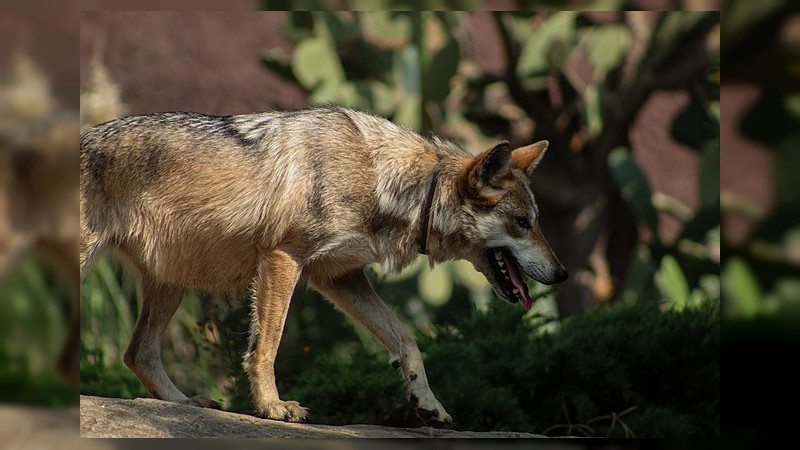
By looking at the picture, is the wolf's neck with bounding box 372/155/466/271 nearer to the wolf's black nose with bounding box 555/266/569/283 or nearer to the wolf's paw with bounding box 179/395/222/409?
the wolf's black nose with bounding box 555/266/569/283

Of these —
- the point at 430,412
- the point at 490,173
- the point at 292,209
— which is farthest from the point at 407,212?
the point at 430,412

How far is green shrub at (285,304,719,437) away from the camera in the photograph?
21.0 ft

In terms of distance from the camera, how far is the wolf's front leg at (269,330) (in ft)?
17.5

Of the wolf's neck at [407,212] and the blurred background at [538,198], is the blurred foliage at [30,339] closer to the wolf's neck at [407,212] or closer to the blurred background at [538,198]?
the blurred background at [538,198]

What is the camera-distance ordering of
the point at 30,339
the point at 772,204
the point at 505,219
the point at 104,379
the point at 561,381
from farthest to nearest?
the point at 104,379 → the point at 561,381 → the point at 772,204 → the point at 505,219 → the point at 30,339

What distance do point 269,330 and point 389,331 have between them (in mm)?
713

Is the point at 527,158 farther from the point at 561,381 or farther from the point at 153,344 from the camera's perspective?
the point at 153,344

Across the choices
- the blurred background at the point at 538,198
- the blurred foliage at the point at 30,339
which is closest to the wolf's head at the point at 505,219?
the blurred background at the point at 538,198

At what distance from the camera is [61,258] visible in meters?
4.79

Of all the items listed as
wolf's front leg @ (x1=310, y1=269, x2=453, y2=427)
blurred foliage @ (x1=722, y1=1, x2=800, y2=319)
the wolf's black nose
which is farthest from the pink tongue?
blurred foliage @ (x1=722, y1=1, x2=800, y2=319)

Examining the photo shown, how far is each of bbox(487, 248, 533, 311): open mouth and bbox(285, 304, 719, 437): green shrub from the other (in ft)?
3.31

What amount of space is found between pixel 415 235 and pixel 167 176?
4.78 ft

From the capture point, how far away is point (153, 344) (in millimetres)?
5871

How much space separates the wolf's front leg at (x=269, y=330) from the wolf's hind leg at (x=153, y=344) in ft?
2.00
